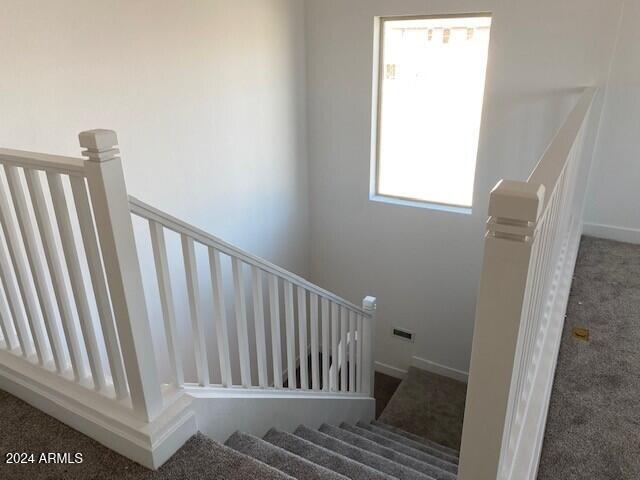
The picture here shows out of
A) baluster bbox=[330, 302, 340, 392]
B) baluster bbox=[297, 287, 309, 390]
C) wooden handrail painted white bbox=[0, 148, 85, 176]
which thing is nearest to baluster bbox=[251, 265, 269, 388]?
baluster bbox=[297, 287, 309, 390]

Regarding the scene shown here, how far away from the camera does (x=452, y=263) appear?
430cm

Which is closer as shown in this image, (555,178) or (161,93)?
(555,178)

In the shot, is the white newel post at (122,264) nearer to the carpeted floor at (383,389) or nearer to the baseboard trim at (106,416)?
the baseboard trim at (106,416)

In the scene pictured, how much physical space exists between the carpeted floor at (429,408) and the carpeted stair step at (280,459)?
95.3 inches

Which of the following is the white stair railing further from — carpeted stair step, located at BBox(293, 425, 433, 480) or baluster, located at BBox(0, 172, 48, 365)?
carpeted stair step, located at BBox(293, 425, 433, 480)

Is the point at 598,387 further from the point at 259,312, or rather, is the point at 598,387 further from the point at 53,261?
the point at 53,261

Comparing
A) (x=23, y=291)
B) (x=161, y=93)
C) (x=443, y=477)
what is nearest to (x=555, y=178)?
(x=23, y=291)

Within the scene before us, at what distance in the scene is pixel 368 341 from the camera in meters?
3.70

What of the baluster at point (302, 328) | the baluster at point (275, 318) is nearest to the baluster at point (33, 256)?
the baluster at point (275, 318)

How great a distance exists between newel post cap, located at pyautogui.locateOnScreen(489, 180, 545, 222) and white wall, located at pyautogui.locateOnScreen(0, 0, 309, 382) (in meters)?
2.30

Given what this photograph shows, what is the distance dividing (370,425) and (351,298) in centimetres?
148

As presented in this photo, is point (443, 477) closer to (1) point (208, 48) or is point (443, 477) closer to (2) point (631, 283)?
(2) point (631, 283)

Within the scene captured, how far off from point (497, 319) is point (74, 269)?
54.2 inches

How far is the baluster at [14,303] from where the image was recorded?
1871mm
